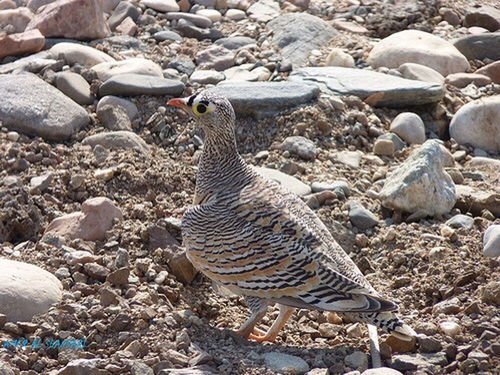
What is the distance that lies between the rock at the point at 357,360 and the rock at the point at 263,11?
7.32m

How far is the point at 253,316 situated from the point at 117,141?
123 inches

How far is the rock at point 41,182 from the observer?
9.98 m

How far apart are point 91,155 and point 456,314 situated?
4.06 metres

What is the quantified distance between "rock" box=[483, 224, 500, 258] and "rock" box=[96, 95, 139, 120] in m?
3.94

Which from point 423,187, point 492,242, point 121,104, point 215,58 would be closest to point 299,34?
point 215,58

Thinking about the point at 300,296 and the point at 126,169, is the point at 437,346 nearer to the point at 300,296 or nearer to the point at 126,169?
the point at 300,296

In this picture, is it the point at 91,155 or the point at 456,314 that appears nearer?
the point at 456,314

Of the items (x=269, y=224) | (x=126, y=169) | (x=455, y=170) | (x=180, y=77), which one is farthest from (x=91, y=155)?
(x=455, y=170)

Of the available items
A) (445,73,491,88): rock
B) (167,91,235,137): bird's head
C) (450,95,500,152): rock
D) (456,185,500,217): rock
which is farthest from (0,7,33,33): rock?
(456,185,500,217): rock

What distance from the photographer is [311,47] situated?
13516 mm

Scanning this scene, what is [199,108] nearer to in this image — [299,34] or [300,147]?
[300,147]

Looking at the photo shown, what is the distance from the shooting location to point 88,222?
9430mm

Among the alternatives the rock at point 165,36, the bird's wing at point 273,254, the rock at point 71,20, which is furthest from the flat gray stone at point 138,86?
the bird's wing at point 273,254

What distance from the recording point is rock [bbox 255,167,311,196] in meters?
Answer: 10.5
